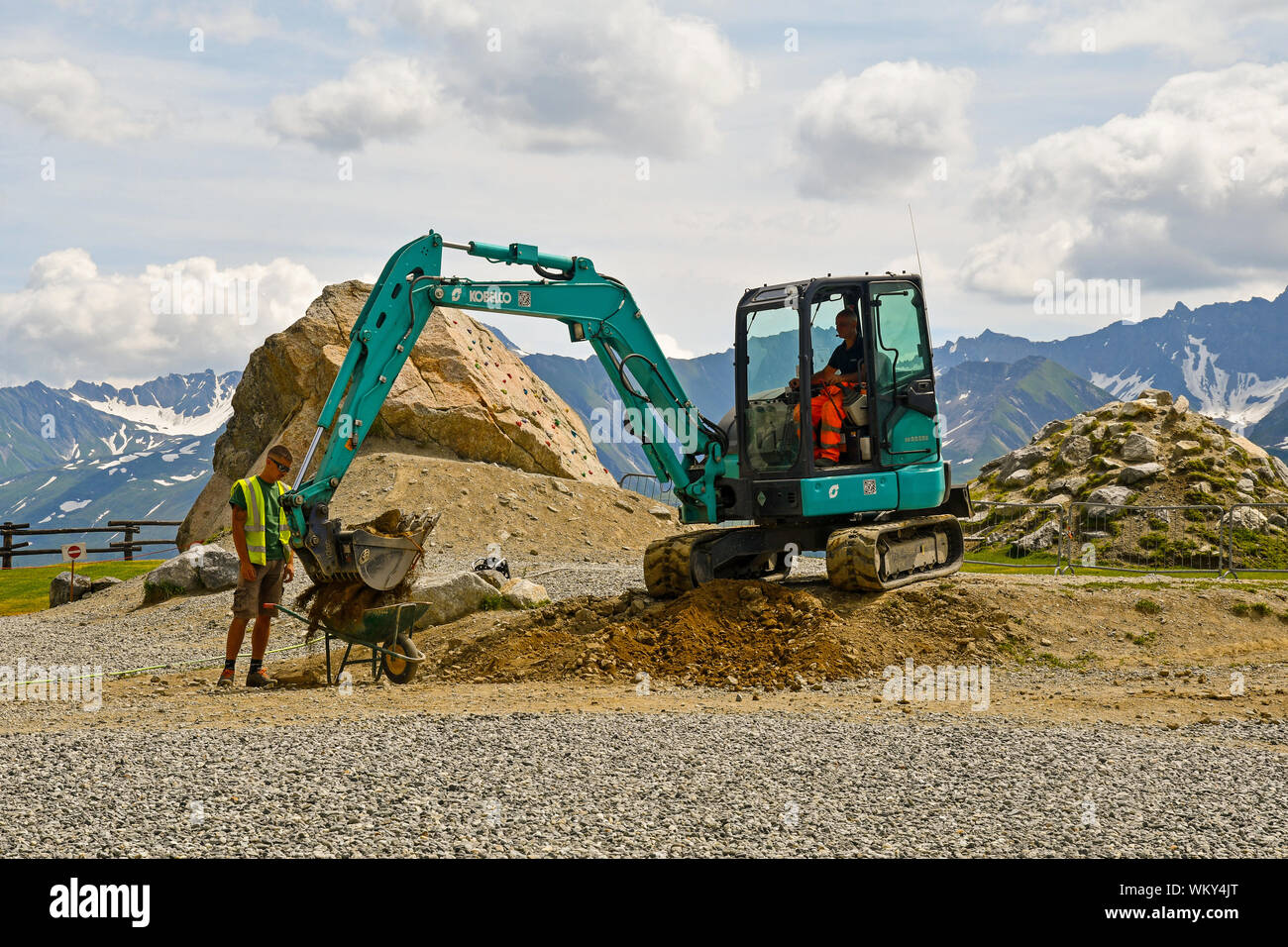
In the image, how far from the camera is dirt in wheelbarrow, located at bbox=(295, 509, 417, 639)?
1084 cm

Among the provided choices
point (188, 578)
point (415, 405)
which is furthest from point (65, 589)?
point (415, 405)

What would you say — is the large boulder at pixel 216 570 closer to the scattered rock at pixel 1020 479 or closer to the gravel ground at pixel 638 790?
the gravel ground at pixel 638 790

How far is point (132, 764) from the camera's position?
700 centimetres

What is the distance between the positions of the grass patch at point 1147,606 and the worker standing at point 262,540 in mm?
10102

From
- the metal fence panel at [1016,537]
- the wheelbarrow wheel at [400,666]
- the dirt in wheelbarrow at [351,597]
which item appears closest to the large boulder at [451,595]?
the wheelbarrow wheel at [400,666]

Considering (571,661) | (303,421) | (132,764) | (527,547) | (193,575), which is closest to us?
(132,764)

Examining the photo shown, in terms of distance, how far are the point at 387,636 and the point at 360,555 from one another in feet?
2.92

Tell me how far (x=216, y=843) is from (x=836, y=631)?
7872mm

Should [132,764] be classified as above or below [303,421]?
below

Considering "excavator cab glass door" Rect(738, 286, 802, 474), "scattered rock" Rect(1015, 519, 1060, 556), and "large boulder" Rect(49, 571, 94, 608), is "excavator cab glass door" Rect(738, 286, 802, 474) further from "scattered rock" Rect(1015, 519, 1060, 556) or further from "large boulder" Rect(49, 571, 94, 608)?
"large boulder" Rect(49, 571, 94, 608)

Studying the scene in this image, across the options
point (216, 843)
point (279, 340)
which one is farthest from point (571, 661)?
point (279, 340)

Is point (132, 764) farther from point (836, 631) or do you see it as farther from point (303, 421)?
point (303, 421)

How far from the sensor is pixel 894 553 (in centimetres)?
1373

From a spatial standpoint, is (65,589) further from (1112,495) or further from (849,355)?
(1112,495)
